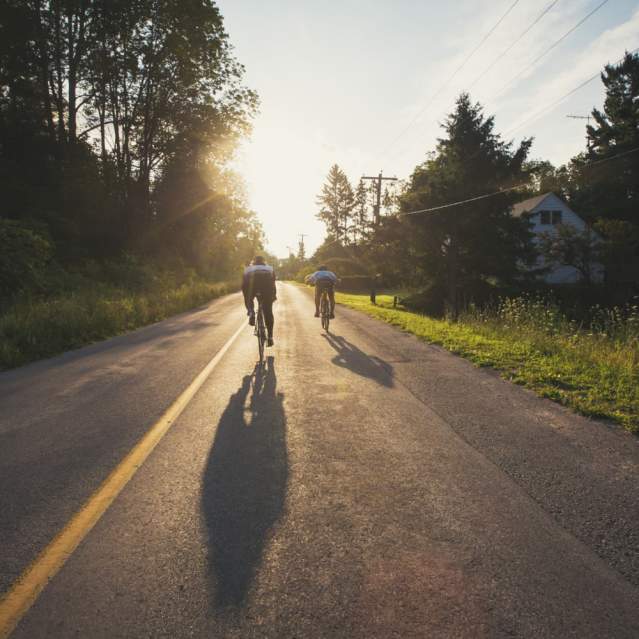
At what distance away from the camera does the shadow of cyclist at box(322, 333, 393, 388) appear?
7.25 meters

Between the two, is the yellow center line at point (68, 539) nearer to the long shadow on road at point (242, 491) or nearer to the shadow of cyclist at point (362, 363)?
the long shadow on road at point (242, 491)

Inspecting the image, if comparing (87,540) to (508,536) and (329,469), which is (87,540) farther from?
(508,536)

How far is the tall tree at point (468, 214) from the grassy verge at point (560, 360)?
14707mm

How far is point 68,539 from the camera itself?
2.66 m

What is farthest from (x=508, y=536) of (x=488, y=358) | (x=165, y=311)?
(x=165, y=311)

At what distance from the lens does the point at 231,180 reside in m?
39.5

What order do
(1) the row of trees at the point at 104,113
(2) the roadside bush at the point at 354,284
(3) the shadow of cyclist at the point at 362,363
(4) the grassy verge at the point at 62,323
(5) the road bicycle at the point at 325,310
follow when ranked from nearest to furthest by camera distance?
(3) the shadow of cyclist at the point at 362,363, (4) the grassy verge at the point at 62,323, (5) the road bicycle at the point at 325,310, (1) the row of trees at the point at 104,113, (2) the roadside bush at the point at 354,284

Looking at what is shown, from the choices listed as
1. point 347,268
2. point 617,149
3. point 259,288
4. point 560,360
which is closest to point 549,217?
point 617,149

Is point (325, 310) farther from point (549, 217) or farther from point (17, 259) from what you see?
point (549, 217)

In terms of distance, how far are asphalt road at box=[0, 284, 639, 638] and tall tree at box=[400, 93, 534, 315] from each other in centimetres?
2186

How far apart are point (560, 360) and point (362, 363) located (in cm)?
354

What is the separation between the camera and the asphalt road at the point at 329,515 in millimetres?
2070

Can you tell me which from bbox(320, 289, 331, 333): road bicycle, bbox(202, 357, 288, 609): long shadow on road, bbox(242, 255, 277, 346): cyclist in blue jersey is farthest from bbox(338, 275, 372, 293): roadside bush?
bbox(202, 357, 288, 609): long shadow on road

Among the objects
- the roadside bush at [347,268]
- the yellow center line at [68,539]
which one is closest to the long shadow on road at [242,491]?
the yellow center line at [68,539]
